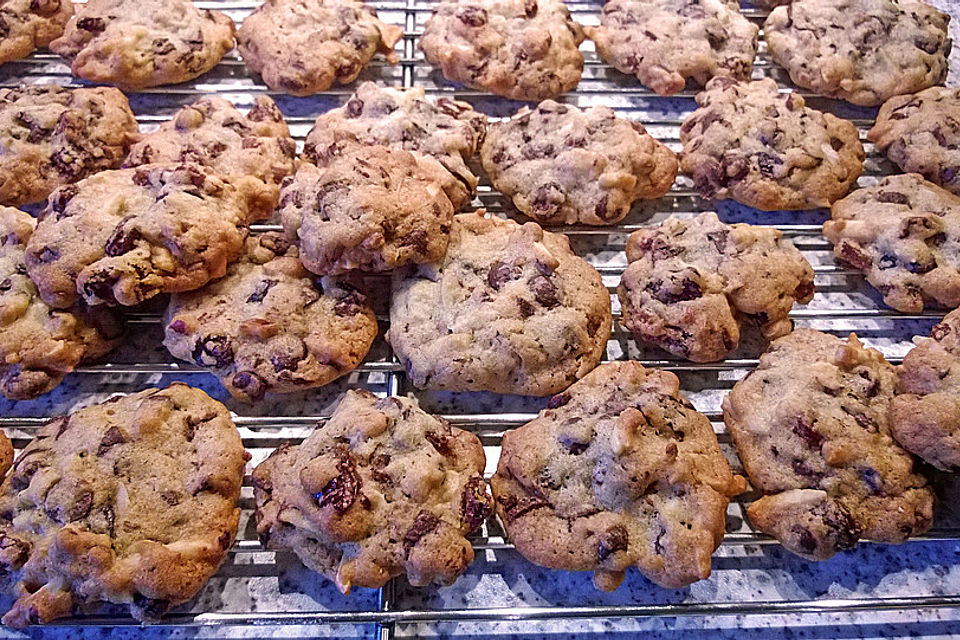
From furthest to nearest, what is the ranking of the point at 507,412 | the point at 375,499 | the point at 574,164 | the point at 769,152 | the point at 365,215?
the point at 769,152, the point at 574,164, the point at 507,412, the point at 365,215, the point at 375,499

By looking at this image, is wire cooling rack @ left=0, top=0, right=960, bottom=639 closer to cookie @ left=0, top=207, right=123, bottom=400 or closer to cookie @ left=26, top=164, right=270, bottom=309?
cookie @ left=0, top=207, right=123, bottom=400

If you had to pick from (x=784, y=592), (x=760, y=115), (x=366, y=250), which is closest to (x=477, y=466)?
(x=366, y=250)

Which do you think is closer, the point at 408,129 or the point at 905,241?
the point at 905,241

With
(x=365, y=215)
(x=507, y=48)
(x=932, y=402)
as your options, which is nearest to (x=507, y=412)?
(x=365, y=215)

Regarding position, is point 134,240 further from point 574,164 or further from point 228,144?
point 574,164

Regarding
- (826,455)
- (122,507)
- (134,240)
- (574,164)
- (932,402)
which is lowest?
(122,507)
